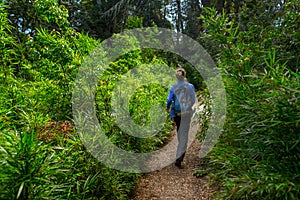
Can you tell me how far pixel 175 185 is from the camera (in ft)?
11.3

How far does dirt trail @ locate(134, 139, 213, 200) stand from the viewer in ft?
10.4

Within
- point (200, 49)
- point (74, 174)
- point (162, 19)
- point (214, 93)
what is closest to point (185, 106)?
point (214, 93)

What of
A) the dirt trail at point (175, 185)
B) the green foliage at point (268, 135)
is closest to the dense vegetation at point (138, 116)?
the green foliage at point (268, 135)

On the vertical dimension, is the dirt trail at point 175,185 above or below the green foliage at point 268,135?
below

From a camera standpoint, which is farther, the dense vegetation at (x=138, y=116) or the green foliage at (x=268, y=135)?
the dense vegetation at (x=138, y=116)

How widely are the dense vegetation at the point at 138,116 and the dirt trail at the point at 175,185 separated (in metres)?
0.21

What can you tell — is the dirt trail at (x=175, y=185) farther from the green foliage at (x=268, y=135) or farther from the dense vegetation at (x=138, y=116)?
the green foliage at (x=268, y=135)

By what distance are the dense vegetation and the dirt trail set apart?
8.4 inches

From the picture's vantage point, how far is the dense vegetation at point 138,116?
1645 mm

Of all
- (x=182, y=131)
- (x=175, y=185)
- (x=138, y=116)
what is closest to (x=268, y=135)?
(x=175, y=185)

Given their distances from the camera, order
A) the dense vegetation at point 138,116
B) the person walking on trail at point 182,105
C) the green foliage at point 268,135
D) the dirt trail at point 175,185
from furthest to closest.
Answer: the person walking on trail at point 182,105 → the dirt trail at point 175,185 → the dense vegetation at point 138,116 → the green foliage at point 268,135

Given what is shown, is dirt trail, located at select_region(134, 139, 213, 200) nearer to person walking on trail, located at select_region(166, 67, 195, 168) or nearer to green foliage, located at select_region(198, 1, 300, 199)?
person walking on trail, located at select_region(166, 67, 195, 168)

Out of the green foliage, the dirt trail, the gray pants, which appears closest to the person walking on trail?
the gray pants

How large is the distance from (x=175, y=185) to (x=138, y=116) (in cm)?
113
